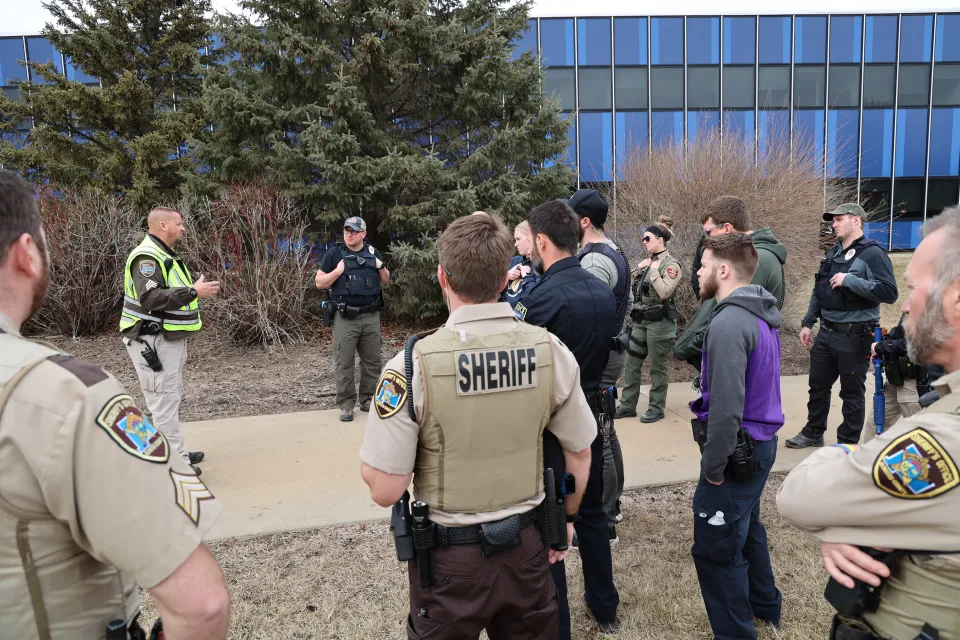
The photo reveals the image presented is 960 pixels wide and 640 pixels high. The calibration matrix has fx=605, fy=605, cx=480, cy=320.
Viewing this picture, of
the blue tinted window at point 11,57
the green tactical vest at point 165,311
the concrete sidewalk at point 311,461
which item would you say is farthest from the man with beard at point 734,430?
the blue tinted window at point 11,57

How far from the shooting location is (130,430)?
3.83 feet

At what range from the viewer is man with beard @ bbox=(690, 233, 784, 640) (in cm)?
253

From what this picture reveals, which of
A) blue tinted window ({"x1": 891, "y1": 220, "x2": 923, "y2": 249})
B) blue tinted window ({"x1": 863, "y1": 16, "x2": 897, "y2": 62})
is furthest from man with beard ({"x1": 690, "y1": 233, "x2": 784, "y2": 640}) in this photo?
blue tinted window ({"x1": 863, "y1": 16, "x2": 897, "y2": 62})

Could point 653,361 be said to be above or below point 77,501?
below

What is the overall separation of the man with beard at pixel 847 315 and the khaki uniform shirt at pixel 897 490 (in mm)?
3962

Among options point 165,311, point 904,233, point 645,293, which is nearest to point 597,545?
point 165,311

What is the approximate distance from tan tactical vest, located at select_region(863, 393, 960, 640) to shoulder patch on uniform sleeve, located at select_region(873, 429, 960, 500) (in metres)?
0.09

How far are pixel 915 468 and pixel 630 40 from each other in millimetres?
20938

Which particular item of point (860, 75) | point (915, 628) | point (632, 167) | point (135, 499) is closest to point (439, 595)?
point (135, 499)

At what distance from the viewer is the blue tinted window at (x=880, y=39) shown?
19.5 meters

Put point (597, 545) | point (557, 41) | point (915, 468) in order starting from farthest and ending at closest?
point (557, 41), point (597, 545), point (915, 468)

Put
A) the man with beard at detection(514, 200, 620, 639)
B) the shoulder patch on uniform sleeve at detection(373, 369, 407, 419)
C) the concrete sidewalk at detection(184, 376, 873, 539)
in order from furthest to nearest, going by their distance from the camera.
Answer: the concrete sidewalk at detection(184, 376, 873, 539), the man with beard at detection(514, 200, 620, 639), the shoulder patch on uniform sleeve at detection(373, 369, 407, 419)

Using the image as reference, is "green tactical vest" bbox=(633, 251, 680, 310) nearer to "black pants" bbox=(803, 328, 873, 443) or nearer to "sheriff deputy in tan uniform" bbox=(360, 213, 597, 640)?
"black pants" bbox=(803, 328, 873, 443)

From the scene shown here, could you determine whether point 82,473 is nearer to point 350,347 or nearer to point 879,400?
point 879,400
